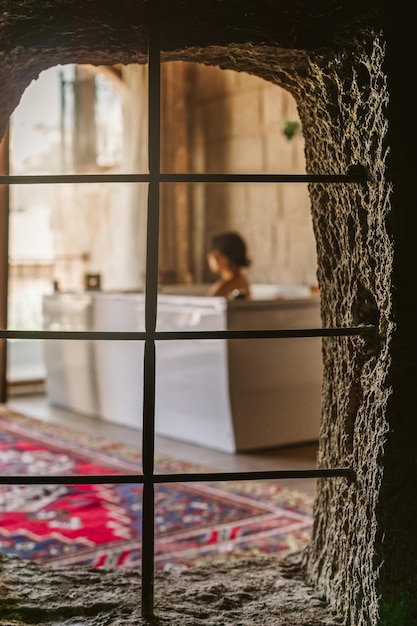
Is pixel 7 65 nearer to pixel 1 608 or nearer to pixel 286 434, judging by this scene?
pixel 1 608

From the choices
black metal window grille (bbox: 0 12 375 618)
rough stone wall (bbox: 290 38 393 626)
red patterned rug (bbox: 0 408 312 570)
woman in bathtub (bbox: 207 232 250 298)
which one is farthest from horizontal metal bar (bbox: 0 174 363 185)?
woman in bathtub (bbox: 207 232 250 298)

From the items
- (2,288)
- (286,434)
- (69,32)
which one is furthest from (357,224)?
(2,288)

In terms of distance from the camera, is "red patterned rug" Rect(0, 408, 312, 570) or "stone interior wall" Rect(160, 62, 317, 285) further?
"stone interior wall" Rect(160, 62, 317, 285)

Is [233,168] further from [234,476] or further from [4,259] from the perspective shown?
[234,476]

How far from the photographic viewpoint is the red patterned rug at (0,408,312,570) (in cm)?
345

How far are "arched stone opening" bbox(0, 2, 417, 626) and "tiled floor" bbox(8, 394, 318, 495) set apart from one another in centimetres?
268

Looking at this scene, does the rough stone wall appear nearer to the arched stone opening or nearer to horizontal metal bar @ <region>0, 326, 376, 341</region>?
the arched stone opening

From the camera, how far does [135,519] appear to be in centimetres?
390

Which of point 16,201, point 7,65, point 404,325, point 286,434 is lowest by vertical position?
point 286,434

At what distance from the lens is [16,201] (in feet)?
37.3

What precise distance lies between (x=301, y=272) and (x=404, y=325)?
20.6 ft

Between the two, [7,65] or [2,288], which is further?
[2,288]

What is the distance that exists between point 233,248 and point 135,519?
2623mm

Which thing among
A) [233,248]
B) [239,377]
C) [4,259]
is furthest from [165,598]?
[4,259]
